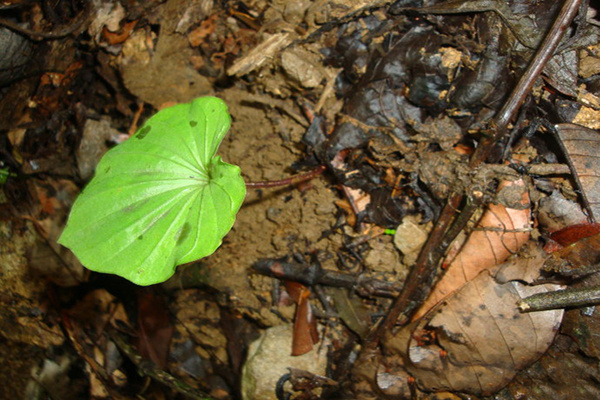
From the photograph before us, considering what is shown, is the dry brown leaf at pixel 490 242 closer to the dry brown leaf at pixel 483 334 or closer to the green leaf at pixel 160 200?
the dry brown leaf at pixel 483 334

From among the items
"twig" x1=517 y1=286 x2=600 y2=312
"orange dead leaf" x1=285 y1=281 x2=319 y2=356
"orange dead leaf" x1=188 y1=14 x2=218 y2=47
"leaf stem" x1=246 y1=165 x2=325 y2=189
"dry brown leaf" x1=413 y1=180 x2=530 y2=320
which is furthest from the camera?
"orange dead leaf" x1=188 y1=14 x2=218 y2=47

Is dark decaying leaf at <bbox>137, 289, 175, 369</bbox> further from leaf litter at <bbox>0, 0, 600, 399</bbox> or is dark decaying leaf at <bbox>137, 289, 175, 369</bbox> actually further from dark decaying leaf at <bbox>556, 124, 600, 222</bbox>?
dark decaying leaf at <bbox>556, 124, 600, 222</bbox>

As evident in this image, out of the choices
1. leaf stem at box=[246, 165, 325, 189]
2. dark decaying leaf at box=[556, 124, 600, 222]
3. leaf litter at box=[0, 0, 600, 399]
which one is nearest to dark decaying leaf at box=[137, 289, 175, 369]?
leaf litter at box=[0, 0, 600, 399]

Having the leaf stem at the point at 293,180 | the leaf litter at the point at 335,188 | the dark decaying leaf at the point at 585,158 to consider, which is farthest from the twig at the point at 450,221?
the leaf stem at the point at 293,180

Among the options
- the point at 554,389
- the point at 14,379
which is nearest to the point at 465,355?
the point at 554,389

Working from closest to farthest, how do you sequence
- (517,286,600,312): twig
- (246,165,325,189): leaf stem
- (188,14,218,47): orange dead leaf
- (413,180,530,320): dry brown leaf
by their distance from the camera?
(517,286,600,312): twig, (413,180,530,320): dry brown leaf, (246,165,325,189): leaf stem, (188,14,218,47): orange dead leaf

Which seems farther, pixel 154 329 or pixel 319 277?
pixel 154 329

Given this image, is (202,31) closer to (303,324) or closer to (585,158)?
(303,324)

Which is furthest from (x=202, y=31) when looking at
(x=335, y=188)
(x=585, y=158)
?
(x=585, y=158)
